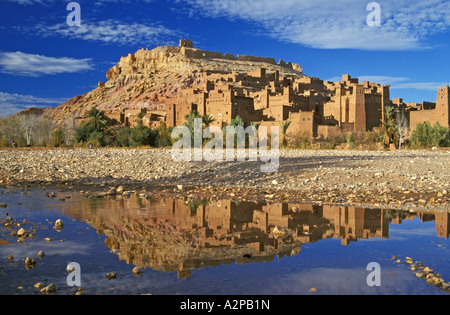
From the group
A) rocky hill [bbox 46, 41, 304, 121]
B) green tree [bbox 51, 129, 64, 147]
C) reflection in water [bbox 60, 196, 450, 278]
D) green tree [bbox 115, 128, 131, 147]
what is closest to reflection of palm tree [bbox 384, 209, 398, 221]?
reflection in water [bbox 60, 196, 450, 278]

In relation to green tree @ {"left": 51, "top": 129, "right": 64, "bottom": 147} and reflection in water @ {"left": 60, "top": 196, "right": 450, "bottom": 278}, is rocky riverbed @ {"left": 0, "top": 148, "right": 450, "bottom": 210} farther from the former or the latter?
green tree @ {"left": 51, "top": 129, "right": 64, "bottom": 147}

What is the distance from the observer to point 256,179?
44.2 feet

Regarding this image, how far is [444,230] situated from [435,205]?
2272 millimetres

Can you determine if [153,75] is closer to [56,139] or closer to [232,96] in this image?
[232,96]

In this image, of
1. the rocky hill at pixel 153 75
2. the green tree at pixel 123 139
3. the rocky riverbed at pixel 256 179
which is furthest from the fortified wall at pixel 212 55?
the rocky riverbed at pixel 256 179

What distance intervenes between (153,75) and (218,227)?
75286 mm

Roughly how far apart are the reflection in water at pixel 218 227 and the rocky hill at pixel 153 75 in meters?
57.4

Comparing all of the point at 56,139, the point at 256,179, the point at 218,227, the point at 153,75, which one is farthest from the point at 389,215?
the point at 153,75

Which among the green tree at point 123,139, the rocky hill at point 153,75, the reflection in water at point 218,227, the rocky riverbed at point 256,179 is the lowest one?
the reflection in water at point 218,227

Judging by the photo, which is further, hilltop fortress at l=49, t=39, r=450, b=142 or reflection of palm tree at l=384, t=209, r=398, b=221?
hilltop fortress at l=49, t=39, r=450, b=142

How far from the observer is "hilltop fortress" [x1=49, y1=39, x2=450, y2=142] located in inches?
1624

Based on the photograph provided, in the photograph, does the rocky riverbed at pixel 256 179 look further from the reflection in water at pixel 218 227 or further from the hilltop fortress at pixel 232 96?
the hilltop fortress at pixel 232 96

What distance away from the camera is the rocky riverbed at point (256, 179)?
10.5 metres
